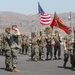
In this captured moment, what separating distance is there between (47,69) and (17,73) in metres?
2.31

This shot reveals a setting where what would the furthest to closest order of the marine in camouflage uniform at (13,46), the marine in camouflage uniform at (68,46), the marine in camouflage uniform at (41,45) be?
the marine in camouflage uniform at (41,45), the marine in camouflage uniform at (68,46), the marine in camouflage uniform at (13,46)

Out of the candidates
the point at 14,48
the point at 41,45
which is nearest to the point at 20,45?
the point at 14,48

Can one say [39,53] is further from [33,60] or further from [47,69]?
[47,69]

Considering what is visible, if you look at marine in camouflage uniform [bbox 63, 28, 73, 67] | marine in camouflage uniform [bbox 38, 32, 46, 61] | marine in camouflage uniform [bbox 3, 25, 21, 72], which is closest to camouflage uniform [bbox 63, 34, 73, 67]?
marine in camouflage uniform [bbox 63, 28, 73, 67]

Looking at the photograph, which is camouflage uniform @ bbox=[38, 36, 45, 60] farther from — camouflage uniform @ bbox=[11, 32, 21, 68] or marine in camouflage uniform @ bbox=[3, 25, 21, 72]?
camouflage uniform @ bbox=[11, 32, 21, 68]

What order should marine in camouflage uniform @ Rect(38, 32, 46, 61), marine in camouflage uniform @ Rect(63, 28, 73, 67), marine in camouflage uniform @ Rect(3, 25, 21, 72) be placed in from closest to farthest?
marine in camouflage uniform @ Rect(3, 25, 21, 72) < marine in camouflage uniform @ Rect(63, 28, 73, 67) < marine in camouflage uniform @ Rect(38, 32, 46, 61)

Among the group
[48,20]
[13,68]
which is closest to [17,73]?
[13,68]

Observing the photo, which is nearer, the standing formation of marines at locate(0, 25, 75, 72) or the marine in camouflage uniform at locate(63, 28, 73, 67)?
the standing formation of marines at locate(0, 25, 75, 72)

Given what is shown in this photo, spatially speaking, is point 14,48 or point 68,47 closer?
point 14,48

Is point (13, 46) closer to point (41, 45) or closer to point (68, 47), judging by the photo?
point (68, 47)

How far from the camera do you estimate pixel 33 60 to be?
27.0m

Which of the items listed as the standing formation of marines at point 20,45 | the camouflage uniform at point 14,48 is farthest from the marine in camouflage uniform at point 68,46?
the camouflage uniform at point 14,48

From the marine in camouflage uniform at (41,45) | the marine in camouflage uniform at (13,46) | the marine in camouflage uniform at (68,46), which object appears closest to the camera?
the marine in camouflage uniform at (13,46)

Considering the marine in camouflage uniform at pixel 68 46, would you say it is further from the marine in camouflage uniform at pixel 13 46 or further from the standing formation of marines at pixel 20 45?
the marine in camouflage uniform at pixel 13 46
